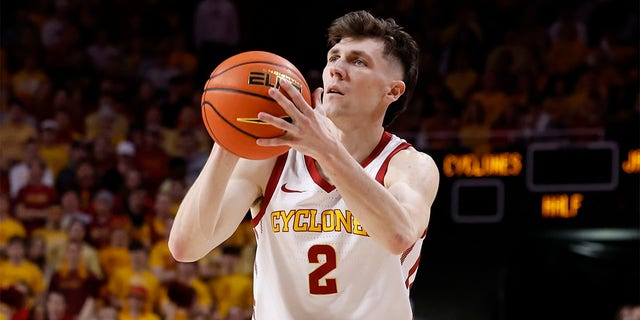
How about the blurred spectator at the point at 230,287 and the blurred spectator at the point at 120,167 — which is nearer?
the blurred spectator at the point at 230,287

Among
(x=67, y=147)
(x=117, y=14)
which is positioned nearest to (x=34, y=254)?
(x=67, y=147)

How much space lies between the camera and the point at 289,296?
11.3 feet

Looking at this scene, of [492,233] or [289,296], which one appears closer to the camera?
[289,296]

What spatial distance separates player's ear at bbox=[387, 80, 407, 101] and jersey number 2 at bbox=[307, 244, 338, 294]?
67 centimetres

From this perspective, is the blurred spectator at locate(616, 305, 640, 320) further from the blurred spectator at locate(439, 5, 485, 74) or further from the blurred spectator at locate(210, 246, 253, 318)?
the blurred spectator at locate(439, 5, 485, 74)

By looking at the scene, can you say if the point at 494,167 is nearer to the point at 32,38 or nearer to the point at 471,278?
the point at 471,278

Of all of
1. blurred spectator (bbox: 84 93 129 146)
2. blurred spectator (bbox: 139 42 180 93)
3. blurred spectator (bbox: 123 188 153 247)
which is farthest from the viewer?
blurred spectator (bbox: 139 42 180 93)

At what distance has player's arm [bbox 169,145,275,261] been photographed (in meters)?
3.20

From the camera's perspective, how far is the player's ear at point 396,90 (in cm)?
366

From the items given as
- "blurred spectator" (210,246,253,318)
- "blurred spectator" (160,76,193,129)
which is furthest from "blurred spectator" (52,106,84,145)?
"blurred spectator" (210,246,253,318)

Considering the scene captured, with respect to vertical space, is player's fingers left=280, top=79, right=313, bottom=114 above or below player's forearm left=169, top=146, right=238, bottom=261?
above

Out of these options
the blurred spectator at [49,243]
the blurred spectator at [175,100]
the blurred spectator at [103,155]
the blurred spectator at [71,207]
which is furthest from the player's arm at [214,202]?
the blurred spectator at [175,100]

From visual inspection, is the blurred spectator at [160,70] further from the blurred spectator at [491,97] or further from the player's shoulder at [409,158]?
the player's shoulder at [409,158]

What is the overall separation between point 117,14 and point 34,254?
515 cm
